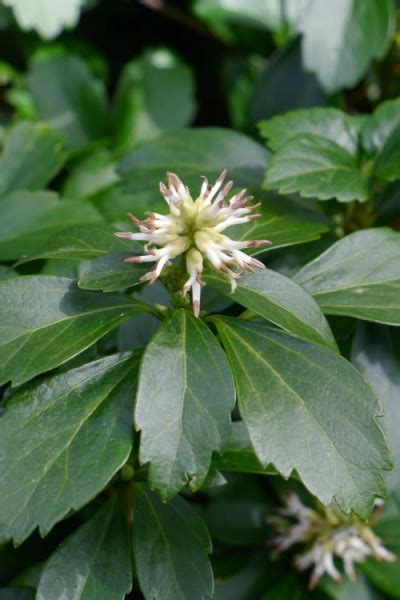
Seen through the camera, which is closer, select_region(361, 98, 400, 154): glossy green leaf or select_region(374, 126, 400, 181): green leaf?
select_region(374, 126, 400, 181): green leaf

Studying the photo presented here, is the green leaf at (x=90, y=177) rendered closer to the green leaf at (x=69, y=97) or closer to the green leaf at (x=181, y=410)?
the green leaf at (x=69, y=97)

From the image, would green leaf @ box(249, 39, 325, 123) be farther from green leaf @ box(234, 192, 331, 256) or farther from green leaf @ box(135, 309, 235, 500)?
green leaf @ box(135, 309, 235, 500)

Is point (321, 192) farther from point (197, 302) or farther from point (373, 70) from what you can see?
point (373, 70)

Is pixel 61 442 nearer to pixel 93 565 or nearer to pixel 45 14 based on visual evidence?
pixel 93 565

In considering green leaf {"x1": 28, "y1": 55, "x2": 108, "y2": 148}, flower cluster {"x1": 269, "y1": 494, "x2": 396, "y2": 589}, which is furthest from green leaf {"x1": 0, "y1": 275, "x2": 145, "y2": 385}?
green leaf {"x1": 28, "y1": 55, "x2": 108, "y2": 148}

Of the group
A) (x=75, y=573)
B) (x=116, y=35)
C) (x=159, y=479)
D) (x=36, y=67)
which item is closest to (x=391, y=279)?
(x=159, y=479)

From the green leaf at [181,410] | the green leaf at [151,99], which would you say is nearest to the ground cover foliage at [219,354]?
the green leaf at [181,410]
